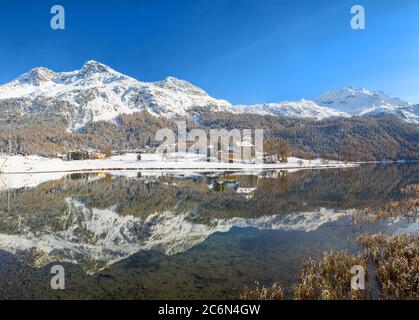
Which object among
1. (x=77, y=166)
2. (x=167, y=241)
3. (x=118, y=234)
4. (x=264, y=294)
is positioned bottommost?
(x=264, y=294)

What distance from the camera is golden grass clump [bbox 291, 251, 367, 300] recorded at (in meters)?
19.4

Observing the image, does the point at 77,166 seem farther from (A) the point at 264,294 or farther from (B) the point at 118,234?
(A) the point at 264,294

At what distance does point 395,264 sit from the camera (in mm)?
22297

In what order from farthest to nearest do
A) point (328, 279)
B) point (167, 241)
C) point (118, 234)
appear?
point (118, 234) < point (167, 241) < point (328, 279)

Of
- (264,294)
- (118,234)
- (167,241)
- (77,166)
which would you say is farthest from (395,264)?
(77,166)

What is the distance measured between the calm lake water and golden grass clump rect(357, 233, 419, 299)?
300cm

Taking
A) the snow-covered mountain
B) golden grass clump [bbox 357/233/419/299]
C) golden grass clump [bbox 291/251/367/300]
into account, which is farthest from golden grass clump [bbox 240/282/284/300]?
the snow-covered mountain

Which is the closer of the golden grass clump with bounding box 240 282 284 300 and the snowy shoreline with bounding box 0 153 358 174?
the golden grass clump with bounding box 240 282 284 300

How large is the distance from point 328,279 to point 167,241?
1706cm

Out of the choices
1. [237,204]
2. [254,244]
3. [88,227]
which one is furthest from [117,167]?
[254,244]

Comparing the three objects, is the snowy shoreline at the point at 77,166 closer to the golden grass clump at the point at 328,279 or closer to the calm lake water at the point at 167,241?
the calm lake water at the point at 167,241

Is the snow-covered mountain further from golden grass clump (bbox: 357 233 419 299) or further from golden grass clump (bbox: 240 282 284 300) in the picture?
golden grass clump (bbox: 240 282 284 300)

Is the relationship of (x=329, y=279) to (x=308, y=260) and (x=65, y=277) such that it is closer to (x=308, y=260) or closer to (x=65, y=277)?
(x=308, y=260)

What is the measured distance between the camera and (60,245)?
32.6 m
